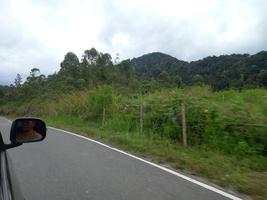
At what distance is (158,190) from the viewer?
6.70m

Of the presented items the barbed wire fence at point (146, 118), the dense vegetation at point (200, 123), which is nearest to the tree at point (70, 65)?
the dense vegetation at point (200, 123)

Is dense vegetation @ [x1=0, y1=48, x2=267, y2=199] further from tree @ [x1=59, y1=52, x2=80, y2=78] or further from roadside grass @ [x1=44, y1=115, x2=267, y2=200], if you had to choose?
tree @ [x1=59, y1=52, x2=80, y2=78]

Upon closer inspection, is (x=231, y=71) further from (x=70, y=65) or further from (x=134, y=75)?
(x=70, y=65)

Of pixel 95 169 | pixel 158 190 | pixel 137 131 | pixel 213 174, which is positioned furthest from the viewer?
pixel 137 131

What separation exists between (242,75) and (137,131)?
49.7 feet

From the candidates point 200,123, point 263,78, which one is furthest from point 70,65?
point 200,123

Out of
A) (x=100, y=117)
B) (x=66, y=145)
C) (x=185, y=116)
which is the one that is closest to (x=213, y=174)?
(x=185, y=116)

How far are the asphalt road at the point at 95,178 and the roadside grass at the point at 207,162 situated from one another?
651mm

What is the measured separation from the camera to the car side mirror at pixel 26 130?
280 cm

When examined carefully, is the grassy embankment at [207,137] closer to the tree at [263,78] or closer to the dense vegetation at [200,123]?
the dense vegetation at [200,123]

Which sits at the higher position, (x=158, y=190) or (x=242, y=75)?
(x=242, y=75)

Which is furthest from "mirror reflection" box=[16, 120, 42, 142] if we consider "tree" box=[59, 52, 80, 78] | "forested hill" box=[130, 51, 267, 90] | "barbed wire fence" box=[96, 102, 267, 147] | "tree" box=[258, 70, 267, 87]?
"tree" box=[59, 52, 80, 78]

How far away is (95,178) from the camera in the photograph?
7641 millimetres

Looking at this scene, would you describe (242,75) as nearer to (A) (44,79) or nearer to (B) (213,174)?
(B) (213,174)
